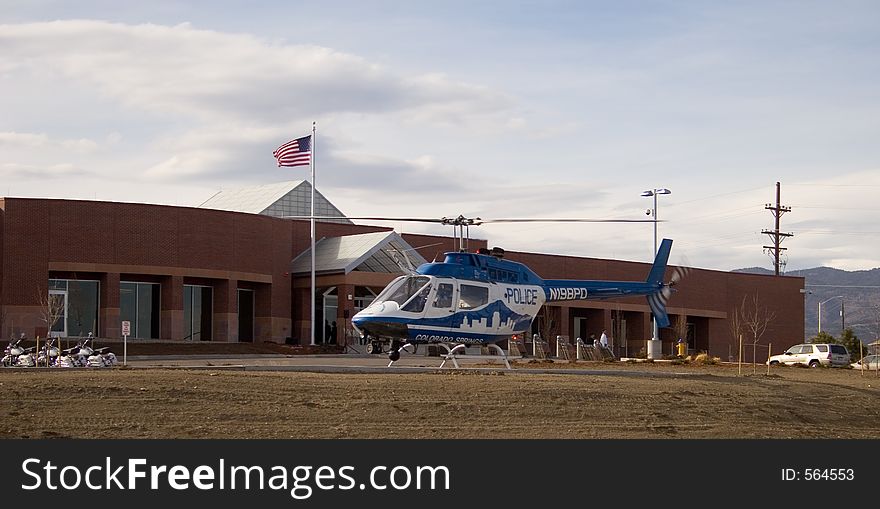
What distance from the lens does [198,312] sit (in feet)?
193

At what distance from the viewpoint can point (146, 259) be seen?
54906 millimetres

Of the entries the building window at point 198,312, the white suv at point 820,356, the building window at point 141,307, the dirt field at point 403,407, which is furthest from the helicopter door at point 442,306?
the building window at point 198,312

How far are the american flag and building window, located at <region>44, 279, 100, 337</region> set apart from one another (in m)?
9.93

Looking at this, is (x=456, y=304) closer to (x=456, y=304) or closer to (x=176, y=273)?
(x=456, y=304)

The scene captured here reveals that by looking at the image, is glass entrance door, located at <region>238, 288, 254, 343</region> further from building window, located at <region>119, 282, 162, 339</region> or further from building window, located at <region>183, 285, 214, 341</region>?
building window, located at <region>119, 282, 162, 339</region>

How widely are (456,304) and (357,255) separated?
2610cm

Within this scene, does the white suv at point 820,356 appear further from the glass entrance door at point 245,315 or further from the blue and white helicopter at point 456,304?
the glass entrance door at point 245,315

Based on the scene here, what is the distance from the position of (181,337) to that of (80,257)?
5.85m

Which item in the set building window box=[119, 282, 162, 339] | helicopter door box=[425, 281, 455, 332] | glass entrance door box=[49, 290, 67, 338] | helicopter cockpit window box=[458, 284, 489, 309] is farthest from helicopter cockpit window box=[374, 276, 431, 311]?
building window box=[119, 282, 162, 339]

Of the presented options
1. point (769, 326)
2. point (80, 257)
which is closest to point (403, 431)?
point (80, 257)

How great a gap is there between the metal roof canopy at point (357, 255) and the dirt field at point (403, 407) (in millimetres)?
28300

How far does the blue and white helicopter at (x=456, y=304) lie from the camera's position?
3122 cm

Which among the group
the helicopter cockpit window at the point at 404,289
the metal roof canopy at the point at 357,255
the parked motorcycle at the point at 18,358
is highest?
the metal roof canopy at the point at 357,255

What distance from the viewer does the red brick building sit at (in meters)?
53.0
